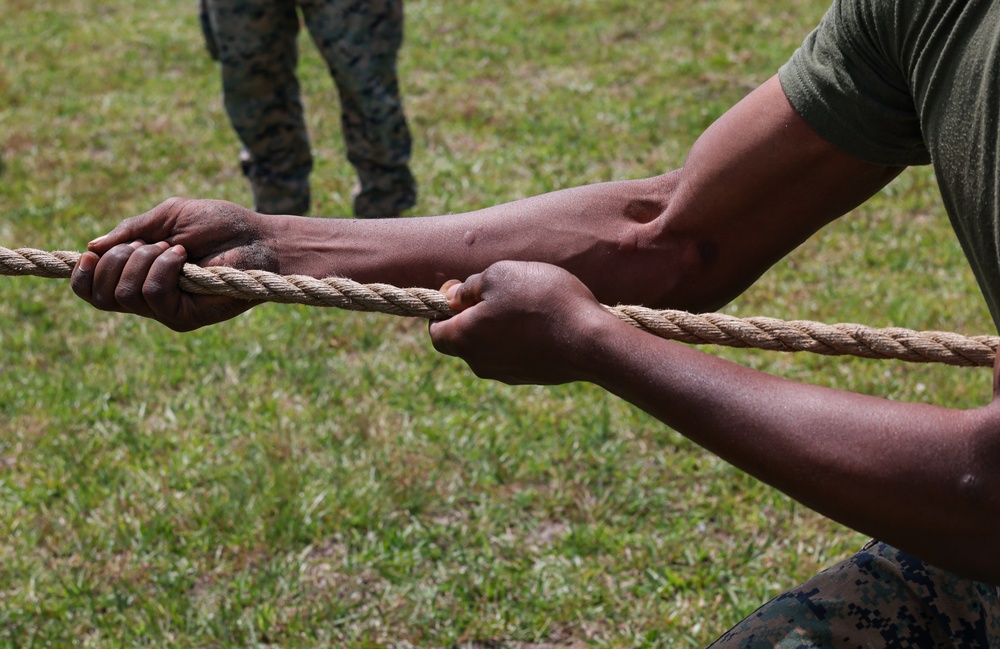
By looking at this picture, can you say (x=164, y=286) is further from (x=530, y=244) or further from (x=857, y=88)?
(x=857, y=88)

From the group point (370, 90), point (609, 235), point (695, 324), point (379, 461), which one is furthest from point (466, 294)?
point (370, 90)

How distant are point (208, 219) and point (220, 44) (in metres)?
2.89

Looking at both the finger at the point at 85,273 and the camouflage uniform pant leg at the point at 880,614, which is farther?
the finger at the point at 85,273

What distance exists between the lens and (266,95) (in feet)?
15.8

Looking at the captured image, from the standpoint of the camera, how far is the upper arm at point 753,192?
1.80m

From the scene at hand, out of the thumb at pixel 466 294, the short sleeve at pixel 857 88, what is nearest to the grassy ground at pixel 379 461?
the thumb at pixel 466 294

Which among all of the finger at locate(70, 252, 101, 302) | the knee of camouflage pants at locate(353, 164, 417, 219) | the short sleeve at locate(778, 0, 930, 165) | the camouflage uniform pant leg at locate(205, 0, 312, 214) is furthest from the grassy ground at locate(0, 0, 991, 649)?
the short sleeve at locate(778, 0, 930, 165)

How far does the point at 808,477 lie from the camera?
1330 millimetres

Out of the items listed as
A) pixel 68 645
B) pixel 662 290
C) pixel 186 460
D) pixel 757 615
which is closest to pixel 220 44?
pixel 186 460

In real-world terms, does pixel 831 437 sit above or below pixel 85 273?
below

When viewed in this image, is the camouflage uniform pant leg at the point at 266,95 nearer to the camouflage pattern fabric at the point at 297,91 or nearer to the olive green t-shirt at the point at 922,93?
the camouflage pattern fabric at the point at 297,91

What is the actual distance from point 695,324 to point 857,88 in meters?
0.45

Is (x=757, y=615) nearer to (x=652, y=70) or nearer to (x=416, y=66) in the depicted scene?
(x=652, y=70)

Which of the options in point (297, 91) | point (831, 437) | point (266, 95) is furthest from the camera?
point (297, 91)
